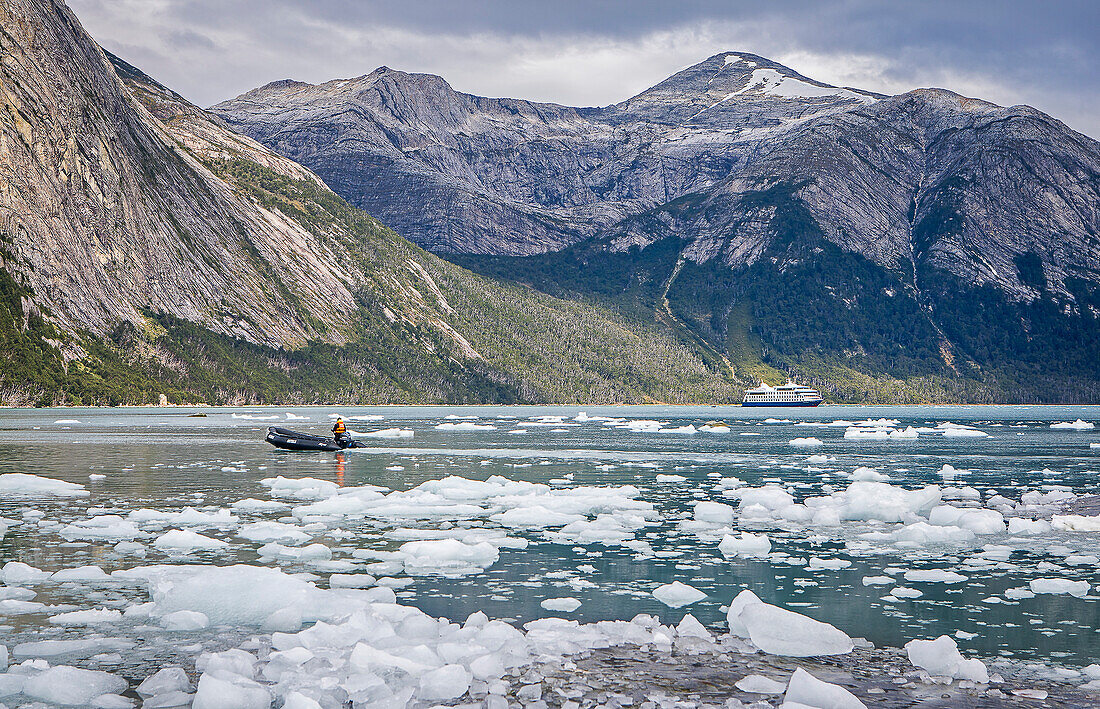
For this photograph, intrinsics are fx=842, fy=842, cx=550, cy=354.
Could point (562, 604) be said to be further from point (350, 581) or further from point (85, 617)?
point (85, 617)

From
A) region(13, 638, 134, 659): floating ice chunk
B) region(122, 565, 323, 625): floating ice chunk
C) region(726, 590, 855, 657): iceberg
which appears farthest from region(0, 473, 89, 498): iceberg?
region(726, 590, 855, 657): iceberg

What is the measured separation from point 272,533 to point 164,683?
1444 centimetres

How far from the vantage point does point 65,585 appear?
68.1ft

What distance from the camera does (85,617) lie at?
58.2ft

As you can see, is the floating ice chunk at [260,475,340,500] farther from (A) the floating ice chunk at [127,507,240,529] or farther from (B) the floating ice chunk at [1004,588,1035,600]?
(B) the floating ice chunk at [1004,588,1035,600]

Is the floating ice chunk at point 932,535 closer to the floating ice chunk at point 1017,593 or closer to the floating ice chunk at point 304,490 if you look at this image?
the floating ice chunk at point 1017,593

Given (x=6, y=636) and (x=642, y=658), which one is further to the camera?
(x=6, y=636)

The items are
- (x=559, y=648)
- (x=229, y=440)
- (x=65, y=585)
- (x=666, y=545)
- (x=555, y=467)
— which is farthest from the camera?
(x=229, y=440)

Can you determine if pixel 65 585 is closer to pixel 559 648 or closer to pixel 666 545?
pixel 559 648

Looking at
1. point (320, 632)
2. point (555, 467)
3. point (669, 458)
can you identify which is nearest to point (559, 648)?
point (320, 632)

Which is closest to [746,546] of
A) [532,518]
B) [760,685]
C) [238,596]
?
[532,518]

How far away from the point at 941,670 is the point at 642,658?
17.1 feet

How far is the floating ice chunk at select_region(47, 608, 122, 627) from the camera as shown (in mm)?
17469

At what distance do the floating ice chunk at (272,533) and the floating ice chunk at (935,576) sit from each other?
18.5 m
